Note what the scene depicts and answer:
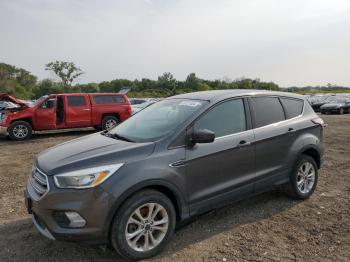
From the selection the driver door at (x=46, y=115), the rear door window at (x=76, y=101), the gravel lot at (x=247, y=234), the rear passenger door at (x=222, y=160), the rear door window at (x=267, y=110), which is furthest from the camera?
the rear door window at (x=76, y=101)

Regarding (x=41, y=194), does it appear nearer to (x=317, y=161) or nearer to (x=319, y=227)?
(x=319, y=227)

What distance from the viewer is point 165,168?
137 inches

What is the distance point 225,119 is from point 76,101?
10062 mm

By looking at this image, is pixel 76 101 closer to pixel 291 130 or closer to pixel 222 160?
pixel 291 130

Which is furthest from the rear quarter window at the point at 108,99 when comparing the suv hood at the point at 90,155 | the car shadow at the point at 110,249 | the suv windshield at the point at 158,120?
the suv hood at the point at 90,155

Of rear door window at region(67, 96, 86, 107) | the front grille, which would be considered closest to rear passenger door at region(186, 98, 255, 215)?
the front grille

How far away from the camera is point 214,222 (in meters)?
4.32

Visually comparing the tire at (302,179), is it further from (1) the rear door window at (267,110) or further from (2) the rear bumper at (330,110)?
(2) the rear bumper at (330,110)

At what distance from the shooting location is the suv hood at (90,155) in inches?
128

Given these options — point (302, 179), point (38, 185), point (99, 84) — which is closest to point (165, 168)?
point (38, 185)

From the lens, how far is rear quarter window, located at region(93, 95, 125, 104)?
1363 centimetres

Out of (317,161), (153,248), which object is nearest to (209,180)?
(153,248)

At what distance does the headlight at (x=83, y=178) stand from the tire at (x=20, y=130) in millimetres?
9848

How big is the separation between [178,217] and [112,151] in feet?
3.41
